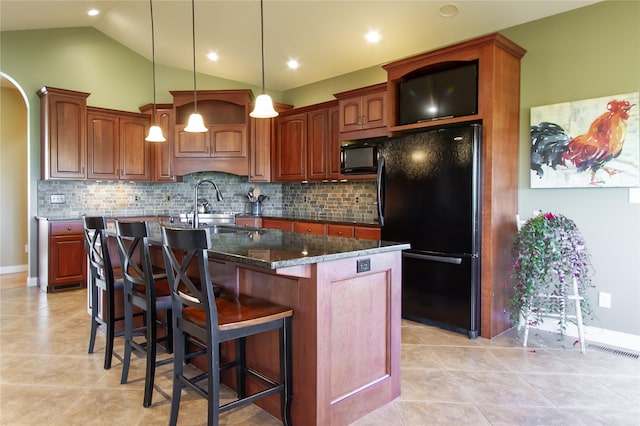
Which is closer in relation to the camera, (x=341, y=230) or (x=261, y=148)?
(x=341, y=230)

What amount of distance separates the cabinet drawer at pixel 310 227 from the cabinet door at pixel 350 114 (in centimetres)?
124

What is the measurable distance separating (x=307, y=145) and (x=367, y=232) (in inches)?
69.6

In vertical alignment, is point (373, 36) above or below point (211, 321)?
above

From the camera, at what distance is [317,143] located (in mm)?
5617

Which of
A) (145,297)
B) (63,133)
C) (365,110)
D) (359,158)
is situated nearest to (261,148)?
(359,158)

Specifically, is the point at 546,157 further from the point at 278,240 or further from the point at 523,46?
the point at 278,240

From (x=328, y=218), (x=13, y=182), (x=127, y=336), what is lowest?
(x=127, y=336)

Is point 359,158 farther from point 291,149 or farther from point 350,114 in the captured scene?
point 291,149

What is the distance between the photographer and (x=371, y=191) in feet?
17.6

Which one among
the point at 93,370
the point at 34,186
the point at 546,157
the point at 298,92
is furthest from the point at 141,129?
the point at 546,157

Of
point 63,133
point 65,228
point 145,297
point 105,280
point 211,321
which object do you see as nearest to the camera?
point 211,321

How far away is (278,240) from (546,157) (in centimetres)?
258

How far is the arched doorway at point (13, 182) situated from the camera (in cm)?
638

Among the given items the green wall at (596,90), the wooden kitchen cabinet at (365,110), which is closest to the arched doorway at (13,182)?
the wooden kitchen cabinet at (365,110)
